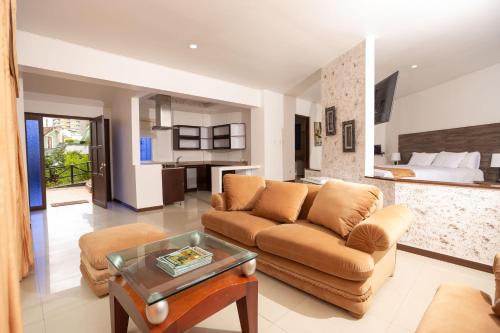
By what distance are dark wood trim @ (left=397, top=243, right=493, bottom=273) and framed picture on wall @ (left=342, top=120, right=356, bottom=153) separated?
146cm

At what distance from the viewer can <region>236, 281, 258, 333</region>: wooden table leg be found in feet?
4.76

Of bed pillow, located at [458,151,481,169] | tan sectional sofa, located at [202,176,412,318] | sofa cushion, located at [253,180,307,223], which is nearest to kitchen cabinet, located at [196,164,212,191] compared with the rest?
sofa cushion, located at [253,180,307,223]

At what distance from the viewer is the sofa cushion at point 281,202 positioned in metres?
2.49

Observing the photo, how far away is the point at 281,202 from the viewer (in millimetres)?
2570

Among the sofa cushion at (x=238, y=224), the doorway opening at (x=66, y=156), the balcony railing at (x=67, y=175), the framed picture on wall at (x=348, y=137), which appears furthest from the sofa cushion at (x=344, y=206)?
the balcony railing at (x=67, y=175)

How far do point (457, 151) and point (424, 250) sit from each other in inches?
147

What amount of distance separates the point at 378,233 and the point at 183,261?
1322 millimetres

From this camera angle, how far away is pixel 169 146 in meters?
7.14

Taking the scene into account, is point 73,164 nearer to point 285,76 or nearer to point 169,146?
point 169,146

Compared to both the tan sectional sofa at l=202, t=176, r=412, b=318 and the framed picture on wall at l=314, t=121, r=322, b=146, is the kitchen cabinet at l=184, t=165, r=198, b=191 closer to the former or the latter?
the framed picture on wall at l=314, t=121, r=322, b=146

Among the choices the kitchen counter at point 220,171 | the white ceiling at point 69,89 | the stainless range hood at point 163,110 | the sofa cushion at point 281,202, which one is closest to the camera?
the sofa cushion at point 281,202

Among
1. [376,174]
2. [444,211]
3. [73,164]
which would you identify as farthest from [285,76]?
[73,164]

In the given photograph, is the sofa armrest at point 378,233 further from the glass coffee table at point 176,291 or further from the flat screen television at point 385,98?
the flat screen television at point 385,98

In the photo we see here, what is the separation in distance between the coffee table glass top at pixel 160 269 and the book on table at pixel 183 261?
1.2 inches
